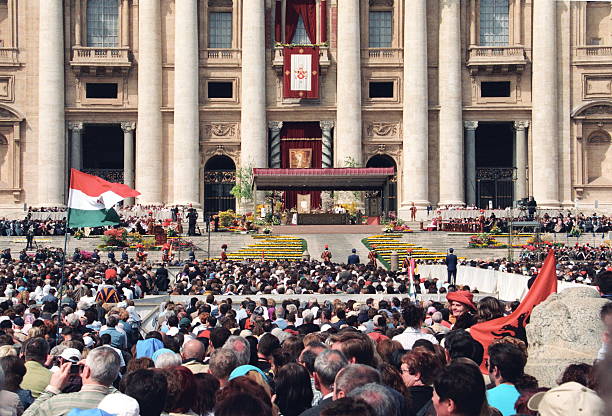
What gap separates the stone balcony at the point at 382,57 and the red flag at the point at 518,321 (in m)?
62.4

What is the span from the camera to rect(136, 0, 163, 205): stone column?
2928 inches

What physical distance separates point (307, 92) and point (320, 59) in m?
2.87

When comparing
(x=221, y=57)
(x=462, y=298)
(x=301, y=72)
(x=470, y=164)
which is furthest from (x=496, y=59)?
(x=462, y=298)

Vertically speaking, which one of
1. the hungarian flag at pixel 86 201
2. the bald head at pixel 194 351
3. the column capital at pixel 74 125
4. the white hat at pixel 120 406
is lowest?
the bald head at pixel 194 351

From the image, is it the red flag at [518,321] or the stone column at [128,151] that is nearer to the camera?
the red flag at [518,321]

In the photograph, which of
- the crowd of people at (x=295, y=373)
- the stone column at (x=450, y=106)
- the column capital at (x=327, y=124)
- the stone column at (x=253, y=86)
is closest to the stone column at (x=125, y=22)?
the stone column at (x=253, y=86)

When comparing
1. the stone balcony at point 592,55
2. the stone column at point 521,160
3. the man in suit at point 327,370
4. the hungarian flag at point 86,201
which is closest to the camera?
the man in suit at point 327,370

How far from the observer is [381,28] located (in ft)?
253

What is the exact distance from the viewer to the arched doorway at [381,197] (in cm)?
6650

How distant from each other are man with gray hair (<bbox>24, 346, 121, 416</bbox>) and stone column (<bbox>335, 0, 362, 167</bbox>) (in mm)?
65163

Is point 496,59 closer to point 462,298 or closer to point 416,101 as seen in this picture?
point 416,101

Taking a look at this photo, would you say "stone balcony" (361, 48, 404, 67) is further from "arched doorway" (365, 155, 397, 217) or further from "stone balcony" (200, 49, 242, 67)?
"stone balcony" (200, 49, 242, 67)

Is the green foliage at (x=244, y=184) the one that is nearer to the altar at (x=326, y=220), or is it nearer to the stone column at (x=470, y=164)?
the altar at (x=326, y=220)

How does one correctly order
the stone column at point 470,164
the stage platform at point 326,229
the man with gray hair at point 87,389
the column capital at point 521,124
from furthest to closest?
the stone column at point 470,164 < the column capital at point 521,124 < the stage platform at point 326,229 < the man with gray hair at point 87,389
